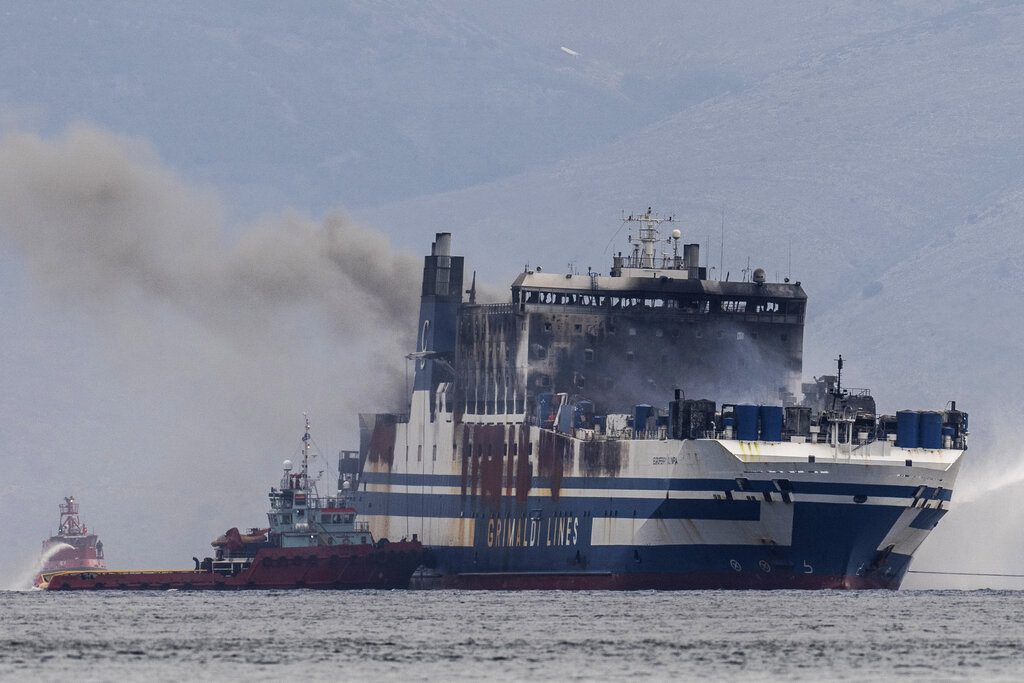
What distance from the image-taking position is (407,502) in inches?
5546

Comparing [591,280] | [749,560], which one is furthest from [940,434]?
[591,280]

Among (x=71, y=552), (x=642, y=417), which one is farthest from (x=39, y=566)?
(x=642, y=417)

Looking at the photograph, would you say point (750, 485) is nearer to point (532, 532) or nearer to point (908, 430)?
point (908, 430)

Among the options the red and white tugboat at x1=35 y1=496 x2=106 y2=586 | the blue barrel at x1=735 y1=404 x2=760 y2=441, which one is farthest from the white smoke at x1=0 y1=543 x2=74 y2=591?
the blue barrel at x1=735 y1=404 x2=760 y2=441

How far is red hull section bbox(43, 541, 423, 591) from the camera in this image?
12812 centimetres

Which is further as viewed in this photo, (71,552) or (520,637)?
(71,552)

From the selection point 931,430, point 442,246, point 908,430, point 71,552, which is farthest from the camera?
point 71,552

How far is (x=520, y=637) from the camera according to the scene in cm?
9762

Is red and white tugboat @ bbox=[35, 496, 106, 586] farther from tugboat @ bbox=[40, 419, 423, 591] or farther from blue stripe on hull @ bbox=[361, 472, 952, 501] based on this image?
blue stripe on hull @ bbox=[361, 472, 952, 501]

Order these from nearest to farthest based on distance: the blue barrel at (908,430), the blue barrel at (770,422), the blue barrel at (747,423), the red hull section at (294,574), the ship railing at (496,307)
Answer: the blue barrel at (747,423), the blue barrel at (770,422), the blue barrel at (908,430), the red hull section at (294,574), the ship railing at (496,307)

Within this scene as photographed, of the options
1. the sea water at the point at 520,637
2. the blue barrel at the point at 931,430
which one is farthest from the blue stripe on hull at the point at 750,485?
the sea water at the point at 520,637

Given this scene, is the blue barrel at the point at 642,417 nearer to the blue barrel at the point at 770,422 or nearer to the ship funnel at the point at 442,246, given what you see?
the blue barrel at the point at 770,422

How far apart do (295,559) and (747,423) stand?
78.4 ft

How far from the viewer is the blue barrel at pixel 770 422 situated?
116875mm
